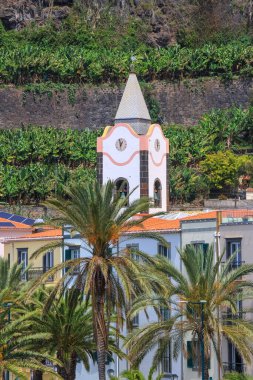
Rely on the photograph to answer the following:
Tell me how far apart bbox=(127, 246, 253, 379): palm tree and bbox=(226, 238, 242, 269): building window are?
5076 millimetres

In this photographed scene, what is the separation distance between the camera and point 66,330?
242 ft

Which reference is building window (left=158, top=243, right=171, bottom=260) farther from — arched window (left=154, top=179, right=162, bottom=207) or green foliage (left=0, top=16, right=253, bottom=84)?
green foliage (left=0, top=16, right=253, bottom=84)

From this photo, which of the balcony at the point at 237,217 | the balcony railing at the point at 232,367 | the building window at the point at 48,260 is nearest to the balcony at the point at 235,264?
the balcony at the point at 237,217

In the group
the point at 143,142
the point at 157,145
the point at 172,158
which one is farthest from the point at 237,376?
the point at 172,158

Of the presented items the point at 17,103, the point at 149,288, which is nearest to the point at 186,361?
the point at 149,288

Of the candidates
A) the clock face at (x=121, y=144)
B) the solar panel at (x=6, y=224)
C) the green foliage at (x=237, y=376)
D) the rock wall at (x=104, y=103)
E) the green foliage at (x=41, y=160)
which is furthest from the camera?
the rock wall at (x=104, y=103)

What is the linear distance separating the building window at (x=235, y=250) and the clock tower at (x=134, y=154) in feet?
47.4

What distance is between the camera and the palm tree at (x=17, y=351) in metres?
69.9

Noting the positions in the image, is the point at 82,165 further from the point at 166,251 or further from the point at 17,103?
the point at 166,251

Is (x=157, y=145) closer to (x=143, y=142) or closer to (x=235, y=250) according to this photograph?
(x=143, y=142)

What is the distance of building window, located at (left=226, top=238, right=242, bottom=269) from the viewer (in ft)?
253

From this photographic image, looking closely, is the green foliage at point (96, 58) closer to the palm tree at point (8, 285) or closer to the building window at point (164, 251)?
the building window at point (164, 251)

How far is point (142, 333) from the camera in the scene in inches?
2832

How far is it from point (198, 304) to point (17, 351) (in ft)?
23.9
